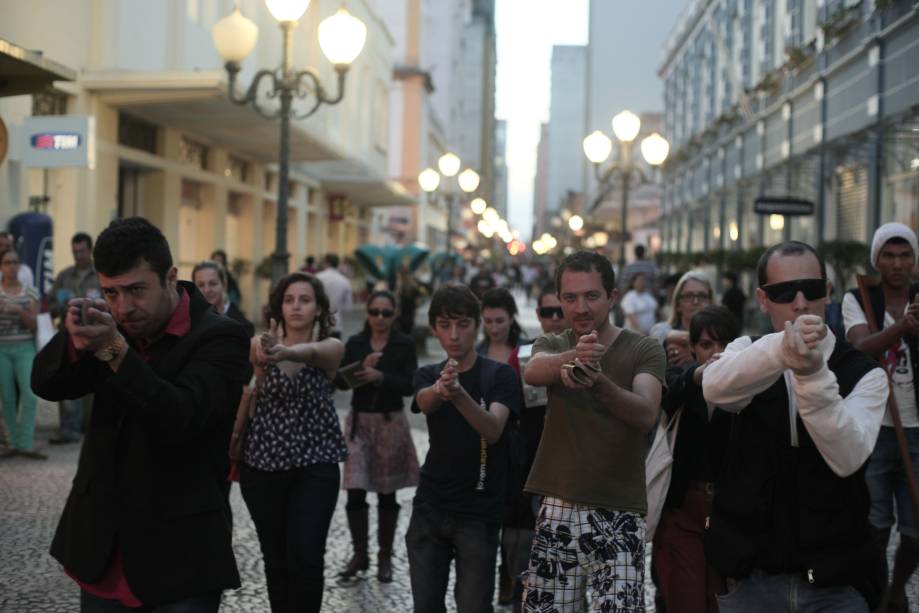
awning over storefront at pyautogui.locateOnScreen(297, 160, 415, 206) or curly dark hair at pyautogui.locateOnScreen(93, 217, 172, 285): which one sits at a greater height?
awning over storefront at pyautogui.locateOnScreen(297, 160, 415, 206)

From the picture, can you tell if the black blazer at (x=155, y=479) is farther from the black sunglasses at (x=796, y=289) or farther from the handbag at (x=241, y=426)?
the handbag at (x=241, y=426)

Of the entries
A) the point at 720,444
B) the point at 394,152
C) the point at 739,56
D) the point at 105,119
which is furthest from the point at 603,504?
the point at 394,152

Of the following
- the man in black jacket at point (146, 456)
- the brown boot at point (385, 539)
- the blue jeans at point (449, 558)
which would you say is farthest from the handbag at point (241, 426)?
the man in black jacket at point (146, 456)

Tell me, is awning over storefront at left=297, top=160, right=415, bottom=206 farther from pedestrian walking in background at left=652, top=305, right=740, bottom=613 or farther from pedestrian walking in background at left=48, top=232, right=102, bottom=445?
pedestrian walking in background at left=652, top=305, right=740, bottom=613

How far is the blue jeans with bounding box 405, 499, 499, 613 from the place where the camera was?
4.55 meters

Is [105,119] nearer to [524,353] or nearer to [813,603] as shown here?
[524,353]

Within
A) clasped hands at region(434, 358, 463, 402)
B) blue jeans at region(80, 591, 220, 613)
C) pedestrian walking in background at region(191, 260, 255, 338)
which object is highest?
pedestrian walking in background at region(191, 260, 255, 338)

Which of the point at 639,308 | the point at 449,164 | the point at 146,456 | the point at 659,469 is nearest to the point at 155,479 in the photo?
the point at 146,456

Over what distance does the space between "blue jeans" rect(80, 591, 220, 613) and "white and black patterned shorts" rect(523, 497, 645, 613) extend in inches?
49.4

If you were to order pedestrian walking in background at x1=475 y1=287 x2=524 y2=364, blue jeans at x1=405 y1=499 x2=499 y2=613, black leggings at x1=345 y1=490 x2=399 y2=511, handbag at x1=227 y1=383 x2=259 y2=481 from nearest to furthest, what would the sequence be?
1. blue jeans at x1=405 y1=499 x2=499 y2=613
2. handbag at x1=227 y1=383 x2=259 y2=481
3. pedestrian walking in background at x1=475 y1=287 x2=524 y2=364
4. black leggings at x1=345 y1=490 x2=399 y2=511

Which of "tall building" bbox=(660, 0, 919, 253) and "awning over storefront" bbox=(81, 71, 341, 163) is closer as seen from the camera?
"awning over storefront" bbox=(81, 71, 341, 163)

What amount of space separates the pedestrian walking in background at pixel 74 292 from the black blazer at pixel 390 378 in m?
4.61

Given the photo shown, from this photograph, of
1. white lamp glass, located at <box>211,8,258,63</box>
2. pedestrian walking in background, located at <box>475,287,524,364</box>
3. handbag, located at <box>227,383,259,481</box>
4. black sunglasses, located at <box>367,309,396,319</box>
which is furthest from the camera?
white lamp glass, located at <box>211,8,258,63</box>

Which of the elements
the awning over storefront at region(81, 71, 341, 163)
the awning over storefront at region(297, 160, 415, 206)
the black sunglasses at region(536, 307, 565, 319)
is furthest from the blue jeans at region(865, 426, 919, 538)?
the awning over storefront at region(297, 160, 415, 206)
